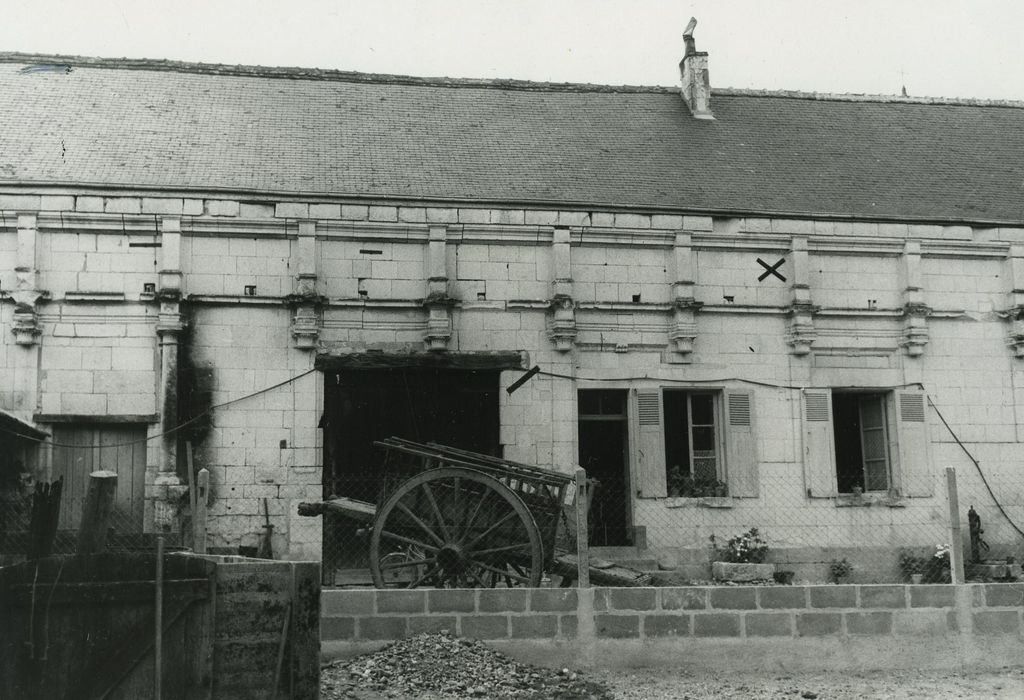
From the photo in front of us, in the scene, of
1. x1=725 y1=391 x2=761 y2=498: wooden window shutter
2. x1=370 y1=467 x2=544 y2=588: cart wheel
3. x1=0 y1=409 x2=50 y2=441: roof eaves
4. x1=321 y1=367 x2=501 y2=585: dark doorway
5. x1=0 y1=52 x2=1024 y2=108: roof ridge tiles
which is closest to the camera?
x1=370 y1=467 x2=544 y2=588: cart wheel

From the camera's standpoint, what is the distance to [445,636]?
307 inches

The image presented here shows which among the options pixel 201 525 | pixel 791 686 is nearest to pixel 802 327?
pixel 791 686

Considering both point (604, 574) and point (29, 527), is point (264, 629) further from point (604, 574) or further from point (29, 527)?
point (29, 527)

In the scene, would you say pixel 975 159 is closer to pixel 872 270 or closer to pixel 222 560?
pixel 872 270

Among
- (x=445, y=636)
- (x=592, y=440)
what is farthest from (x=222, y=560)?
(x=592, y=440)

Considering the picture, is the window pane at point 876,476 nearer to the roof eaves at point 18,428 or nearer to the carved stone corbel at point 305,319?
the carved stone corbel at point 305,319

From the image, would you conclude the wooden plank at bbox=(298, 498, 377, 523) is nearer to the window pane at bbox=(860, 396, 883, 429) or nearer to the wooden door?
the wooden door

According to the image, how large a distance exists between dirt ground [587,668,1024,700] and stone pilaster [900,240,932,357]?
678cm

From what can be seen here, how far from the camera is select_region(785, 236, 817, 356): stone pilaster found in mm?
13883

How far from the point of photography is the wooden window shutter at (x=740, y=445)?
44.8 feet

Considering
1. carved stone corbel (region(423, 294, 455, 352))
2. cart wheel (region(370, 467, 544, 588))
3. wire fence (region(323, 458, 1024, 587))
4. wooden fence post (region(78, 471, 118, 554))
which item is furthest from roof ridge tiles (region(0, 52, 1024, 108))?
wooden fence post (region(78, 471, 118, 554))

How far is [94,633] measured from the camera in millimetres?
5262

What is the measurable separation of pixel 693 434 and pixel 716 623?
6186 mm

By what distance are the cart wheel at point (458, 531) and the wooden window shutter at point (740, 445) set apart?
520cm
